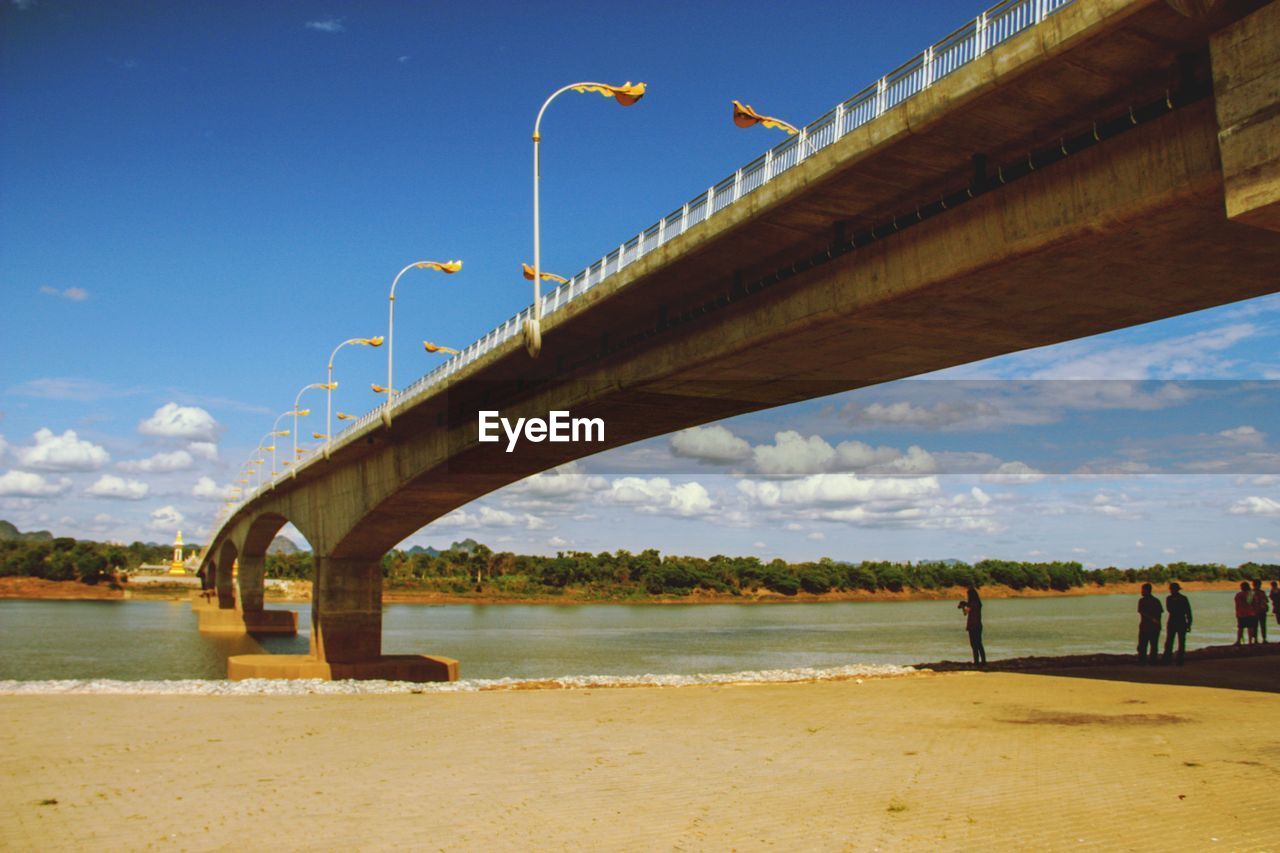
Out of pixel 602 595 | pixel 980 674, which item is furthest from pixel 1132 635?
pixel 602 595

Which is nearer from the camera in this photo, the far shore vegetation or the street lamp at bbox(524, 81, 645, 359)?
the street lamp at bbox(524, 81, 645, 359)

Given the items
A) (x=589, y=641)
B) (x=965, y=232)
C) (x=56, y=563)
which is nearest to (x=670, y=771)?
(x=965, y=232)

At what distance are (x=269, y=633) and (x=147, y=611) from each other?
117ft

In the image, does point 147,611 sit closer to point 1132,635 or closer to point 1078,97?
point 1132,635

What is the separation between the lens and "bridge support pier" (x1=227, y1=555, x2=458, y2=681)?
124 ft

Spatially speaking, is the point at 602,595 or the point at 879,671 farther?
the point at 602,595

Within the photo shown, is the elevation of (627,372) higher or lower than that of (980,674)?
higher

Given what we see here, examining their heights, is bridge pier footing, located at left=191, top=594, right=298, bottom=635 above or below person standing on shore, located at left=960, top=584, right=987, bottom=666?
below

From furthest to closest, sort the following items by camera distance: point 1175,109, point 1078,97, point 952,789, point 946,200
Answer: point 946,200
point 1078,97
point 1175,109
point 952,789

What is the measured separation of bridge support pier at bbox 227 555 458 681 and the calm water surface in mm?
2737

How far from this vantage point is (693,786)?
9.72m

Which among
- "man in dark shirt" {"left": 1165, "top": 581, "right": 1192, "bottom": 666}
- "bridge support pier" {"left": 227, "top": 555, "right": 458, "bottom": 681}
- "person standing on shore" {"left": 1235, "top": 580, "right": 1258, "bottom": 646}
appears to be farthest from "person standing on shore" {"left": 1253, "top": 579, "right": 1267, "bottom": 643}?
"bridge support pier" {"left": 227, "top": 555, "right": 458, "bottom": 681}

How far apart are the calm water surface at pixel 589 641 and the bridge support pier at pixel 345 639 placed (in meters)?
2.74

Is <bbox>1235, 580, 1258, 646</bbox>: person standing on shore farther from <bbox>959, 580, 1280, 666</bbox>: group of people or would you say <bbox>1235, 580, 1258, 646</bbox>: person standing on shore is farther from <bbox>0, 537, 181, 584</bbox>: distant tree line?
<bbox>0, 537, 181, 584</bbox>: distant tree line
